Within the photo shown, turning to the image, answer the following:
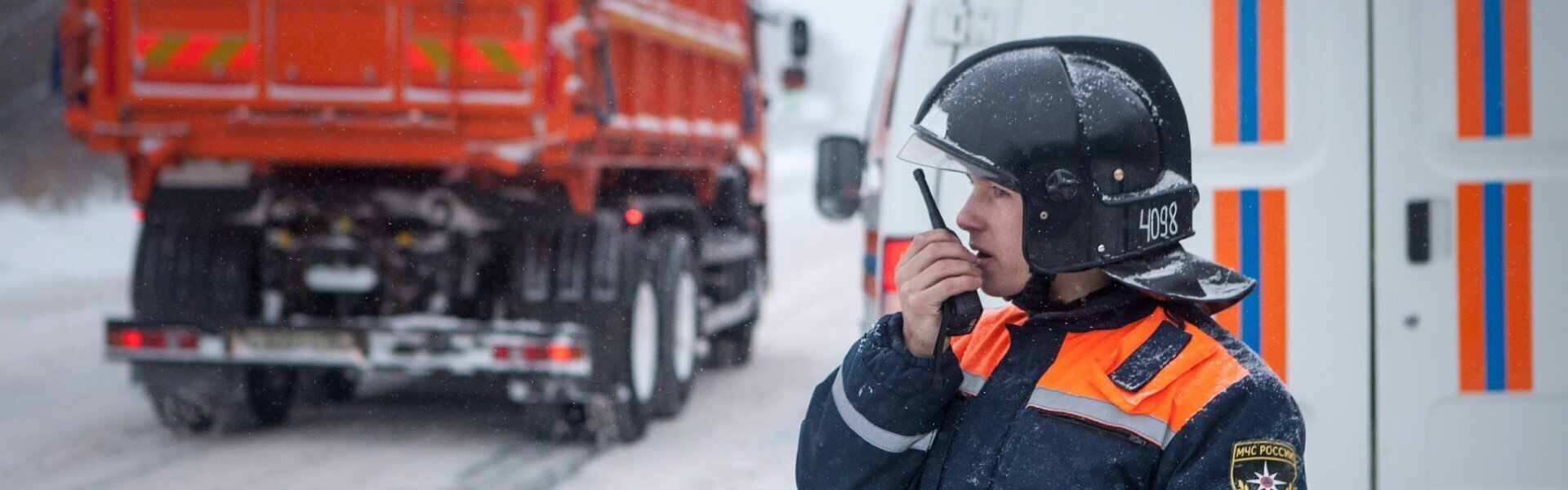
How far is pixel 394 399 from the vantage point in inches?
301

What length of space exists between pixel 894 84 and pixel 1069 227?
5.56 ft

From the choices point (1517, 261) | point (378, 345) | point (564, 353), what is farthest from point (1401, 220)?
point (378, 345)

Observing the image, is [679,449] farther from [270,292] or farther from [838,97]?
[838,97]

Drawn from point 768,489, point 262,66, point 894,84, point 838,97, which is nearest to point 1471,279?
point 894,84

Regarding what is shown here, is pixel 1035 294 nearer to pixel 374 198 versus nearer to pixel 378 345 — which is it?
pixel 378 345

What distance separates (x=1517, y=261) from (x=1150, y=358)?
65.4 inches

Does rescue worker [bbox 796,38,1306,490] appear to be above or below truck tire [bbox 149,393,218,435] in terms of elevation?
above

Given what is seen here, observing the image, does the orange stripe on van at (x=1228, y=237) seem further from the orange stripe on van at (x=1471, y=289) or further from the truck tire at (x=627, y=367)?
the truck tire at (x=627, y=367)

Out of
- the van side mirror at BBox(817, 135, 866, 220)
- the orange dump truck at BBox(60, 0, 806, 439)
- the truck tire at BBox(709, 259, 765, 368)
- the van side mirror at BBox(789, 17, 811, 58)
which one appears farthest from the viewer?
the truck tire at BBox(709, 259, 765, 368)

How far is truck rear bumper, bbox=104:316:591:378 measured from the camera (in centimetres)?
591

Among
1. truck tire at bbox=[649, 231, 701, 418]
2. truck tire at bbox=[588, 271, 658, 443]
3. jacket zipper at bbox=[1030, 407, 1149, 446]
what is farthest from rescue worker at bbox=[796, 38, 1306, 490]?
truck tire at bbox=[649, 231, 701, 418]

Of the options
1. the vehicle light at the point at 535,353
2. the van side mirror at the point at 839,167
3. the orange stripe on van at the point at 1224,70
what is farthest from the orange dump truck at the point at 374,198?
the orange stripe on van at the point at 1224,70

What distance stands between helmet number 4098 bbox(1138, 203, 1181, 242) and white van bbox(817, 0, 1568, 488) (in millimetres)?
1256

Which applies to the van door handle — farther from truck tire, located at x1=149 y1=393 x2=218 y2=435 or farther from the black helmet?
truck tire, located at x1=149 y1=393 x2=218 y2=435
